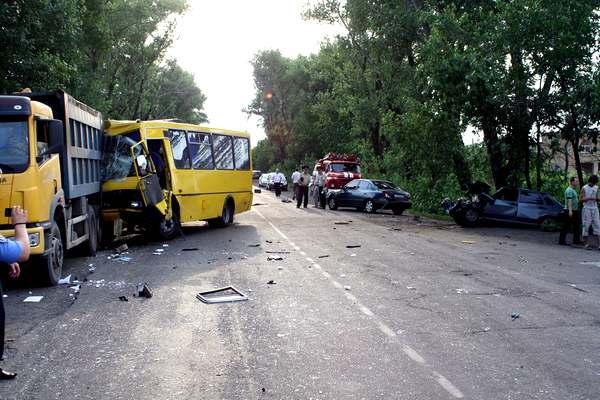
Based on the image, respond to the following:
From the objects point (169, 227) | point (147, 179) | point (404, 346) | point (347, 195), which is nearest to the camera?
point (404, 346)

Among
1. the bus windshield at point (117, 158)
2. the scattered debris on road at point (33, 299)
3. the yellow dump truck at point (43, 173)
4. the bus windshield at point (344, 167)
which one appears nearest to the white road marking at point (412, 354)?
the scattered debris on road at point (33, 299)

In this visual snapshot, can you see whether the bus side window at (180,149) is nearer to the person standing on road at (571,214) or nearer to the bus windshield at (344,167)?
the person standing on road at (571,214)

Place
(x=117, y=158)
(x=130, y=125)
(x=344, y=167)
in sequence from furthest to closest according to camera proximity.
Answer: (x=344, y=167)
(x=130, y=125)
(x=117, y=158)

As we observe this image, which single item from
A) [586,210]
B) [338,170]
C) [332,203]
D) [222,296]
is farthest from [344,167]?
[222,296]

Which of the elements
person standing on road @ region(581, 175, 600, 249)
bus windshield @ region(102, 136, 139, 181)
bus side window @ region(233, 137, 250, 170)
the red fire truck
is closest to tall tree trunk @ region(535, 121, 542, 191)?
person standing on road @ region(581, 175, 600, 249)

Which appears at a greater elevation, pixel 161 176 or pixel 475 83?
pixel 475 83

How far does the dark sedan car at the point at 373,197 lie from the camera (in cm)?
2866

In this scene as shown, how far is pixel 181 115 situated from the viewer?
68938 millimetres

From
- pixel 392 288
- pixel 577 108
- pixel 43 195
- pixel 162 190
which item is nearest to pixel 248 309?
pixel 392 288

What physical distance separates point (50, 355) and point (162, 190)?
9.96 metres

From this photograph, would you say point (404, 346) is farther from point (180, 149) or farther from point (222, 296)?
point (180, 149)

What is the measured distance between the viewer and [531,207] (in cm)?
2111

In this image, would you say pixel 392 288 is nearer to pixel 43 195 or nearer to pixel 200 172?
pixel 43 195

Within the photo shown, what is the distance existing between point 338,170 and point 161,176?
19635 millimetres
